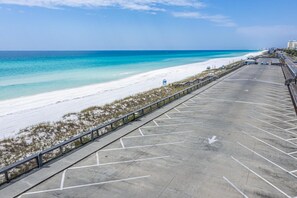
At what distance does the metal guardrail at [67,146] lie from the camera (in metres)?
10.5

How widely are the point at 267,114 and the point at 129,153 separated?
528 inches

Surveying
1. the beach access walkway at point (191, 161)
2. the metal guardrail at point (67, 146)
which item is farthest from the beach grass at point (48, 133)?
the beach access walkway at point (191, 161)

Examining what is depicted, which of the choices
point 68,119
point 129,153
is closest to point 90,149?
point 129,153

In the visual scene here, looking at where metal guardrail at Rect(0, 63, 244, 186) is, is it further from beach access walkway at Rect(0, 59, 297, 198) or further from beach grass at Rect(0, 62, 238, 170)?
beach grass at Rect(0, 62, 238, 170)

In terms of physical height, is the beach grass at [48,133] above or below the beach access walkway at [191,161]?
below

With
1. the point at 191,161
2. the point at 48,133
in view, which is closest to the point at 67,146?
the point at 48,133

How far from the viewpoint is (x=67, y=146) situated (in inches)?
571

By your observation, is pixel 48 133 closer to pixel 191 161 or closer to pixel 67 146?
pixel 67 146

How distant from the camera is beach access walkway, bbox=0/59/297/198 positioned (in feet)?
30.8

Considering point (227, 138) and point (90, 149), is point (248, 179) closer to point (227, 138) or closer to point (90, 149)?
point (227, 138)

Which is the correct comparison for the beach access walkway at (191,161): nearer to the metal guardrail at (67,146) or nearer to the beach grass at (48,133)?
the metal guardrail at (67,146)

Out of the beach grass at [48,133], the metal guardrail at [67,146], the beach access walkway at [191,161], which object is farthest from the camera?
the beach grass at [48,133]

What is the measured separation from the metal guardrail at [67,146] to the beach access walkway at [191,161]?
25.3 inches

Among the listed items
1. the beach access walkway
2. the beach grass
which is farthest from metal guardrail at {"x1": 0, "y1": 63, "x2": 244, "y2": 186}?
the beach grass
